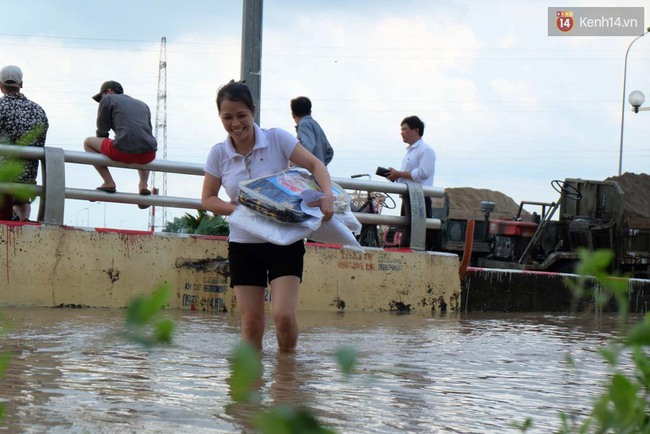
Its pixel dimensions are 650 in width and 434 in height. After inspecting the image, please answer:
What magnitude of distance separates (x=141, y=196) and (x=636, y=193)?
1545 cm

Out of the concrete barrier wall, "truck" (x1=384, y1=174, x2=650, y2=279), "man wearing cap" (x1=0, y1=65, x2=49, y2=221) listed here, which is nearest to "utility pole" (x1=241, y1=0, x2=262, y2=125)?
the concrete barrier wall

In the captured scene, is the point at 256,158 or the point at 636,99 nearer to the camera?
the point at 256,158

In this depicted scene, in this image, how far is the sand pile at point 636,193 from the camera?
67.4 feet

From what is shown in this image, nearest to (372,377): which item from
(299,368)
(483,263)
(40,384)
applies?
(40,384)

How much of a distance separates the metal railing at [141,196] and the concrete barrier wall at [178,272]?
21cm

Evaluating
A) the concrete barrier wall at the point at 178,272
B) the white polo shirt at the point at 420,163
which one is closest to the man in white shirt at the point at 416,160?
the white polo shirt at the point at 420,163

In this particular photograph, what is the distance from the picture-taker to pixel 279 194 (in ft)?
16.9

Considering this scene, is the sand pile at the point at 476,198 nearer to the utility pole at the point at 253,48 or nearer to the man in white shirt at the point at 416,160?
the man in white shirt at the point at 416,160

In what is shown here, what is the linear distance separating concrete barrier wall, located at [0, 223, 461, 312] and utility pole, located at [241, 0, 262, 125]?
1899mm

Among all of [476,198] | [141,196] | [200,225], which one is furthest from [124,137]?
[476,198]

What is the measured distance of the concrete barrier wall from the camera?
787 centimetres

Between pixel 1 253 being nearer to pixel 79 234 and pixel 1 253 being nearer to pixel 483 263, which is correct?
pixel 79 234

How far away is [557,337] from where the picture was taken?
797 cm

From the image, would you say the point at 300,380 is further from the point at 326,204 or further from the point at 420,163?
the point at 420,163
